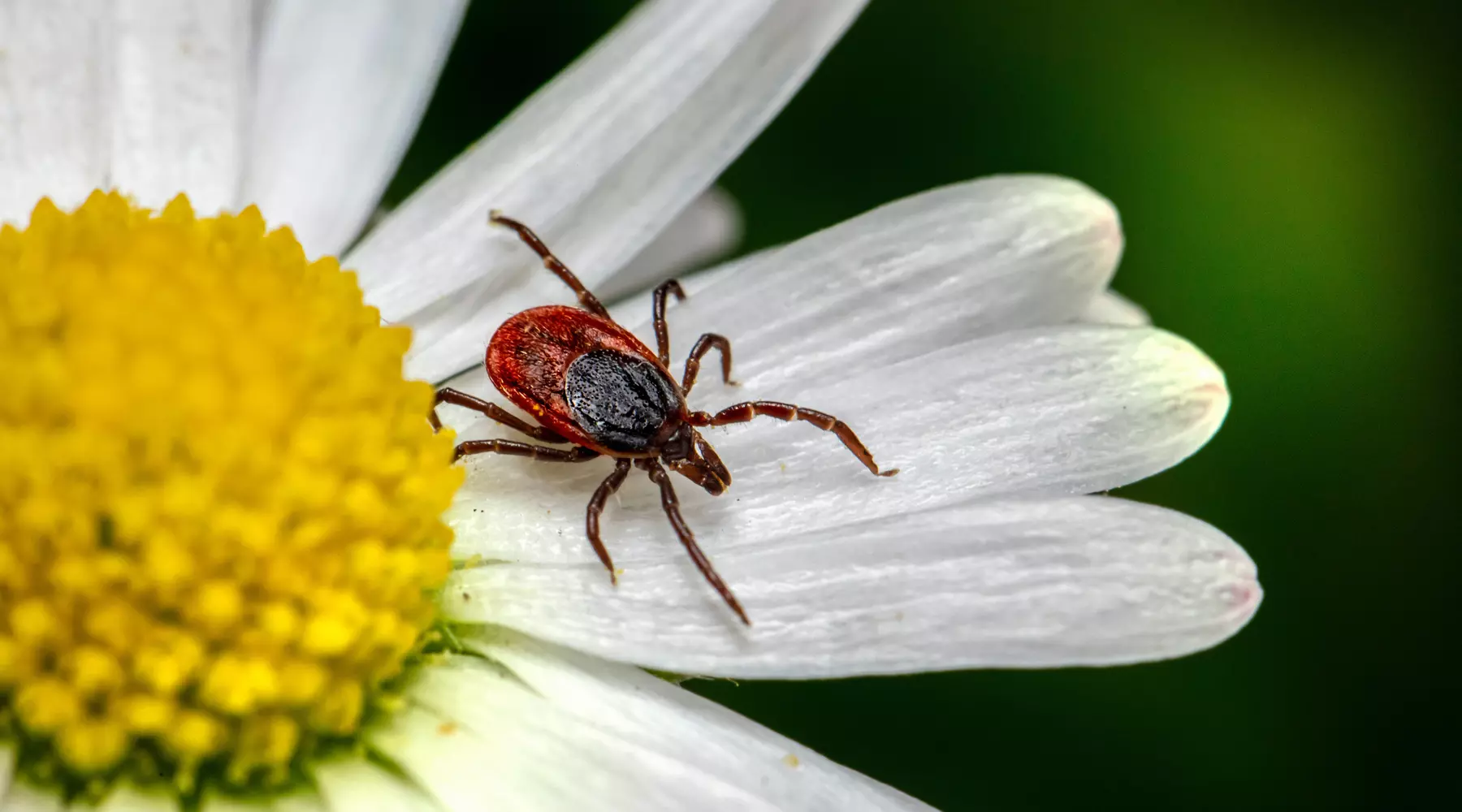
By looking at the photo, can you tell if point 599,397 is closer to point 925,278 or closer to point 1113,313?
point 925,278

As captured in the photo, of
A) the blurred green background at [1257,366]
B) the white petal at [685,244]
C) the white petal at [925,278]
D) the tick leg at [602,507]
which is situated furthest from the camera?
the white petal at [685,244]

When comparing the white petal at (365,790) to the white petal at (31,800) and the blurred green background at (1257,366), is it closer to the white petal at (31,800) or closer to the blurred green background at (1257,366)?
the white petal at (31,800)

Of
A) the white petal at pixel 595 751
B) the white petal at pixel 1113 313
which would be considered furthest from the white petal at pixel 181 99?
the white petal at pixel 1113 313

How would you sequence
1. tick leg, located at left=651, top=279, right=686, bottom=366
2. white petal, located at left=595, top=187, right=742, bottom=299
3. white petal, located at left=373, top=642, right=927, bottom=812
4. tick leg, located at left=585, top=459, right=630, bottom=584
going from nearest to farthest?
1. white petal, located at left=373, top=642, right=927, bottom=812
2. tick leg, located at left=585, top=459, right=630, bottom=584
3. tick leg, located at left=651, top=279, right=686, bottom=366
4. white petal, located at left=595, top=187, right=742, bottom=299

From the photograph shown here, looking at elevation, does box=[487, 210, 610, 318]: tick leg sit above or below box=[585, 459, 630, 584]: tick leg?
above

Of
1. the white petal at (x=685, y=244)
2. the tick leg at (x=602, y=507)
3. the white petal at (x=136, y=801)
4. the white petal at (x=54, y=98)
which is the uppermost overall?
the white petal at (x=54, y=98)

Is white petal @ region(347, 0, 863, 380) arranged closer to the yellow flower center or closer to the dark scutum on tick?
the dark scutum on tick

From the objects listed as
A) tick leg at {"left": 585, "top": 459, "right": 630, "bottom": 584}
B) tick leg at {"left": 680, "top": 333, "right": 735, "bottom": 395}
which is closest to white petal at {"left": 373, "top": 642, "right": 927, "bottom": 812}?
tick leg at {"left": 585, "top": 459, "right": 630, "bottom": 584}
